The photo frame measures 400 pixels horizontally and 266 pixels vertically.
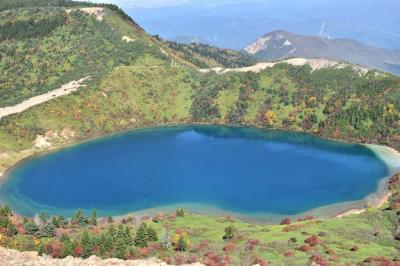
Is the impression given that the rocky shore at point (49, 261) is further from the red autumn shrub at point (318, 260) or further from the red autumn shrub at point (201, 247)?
the red autumn shrub at point (318, 260)

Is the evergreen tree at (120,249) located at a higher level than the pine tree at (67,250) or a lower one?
higher

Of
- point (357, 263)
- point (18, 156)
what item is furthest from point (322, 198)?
point (18, 156)

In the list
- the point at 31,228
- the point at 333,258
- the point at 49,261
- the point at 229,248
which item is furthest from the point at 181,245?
the point at 31,228

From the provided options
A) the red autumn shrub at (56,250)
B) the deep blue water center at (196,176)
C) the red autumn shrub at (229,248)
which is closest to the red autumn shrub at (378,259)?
the red autumn shrub at (229,248)

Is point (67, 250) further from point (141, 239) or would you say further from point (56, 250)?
point (141, 239)

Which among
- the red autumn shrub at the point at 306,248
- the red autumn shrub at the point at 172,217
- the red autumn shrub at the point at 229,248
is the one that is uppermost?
the red autumn shrub at the point at 306,248

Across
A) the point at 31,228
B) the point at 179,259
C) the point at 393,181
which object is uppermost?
the point at 393,181
